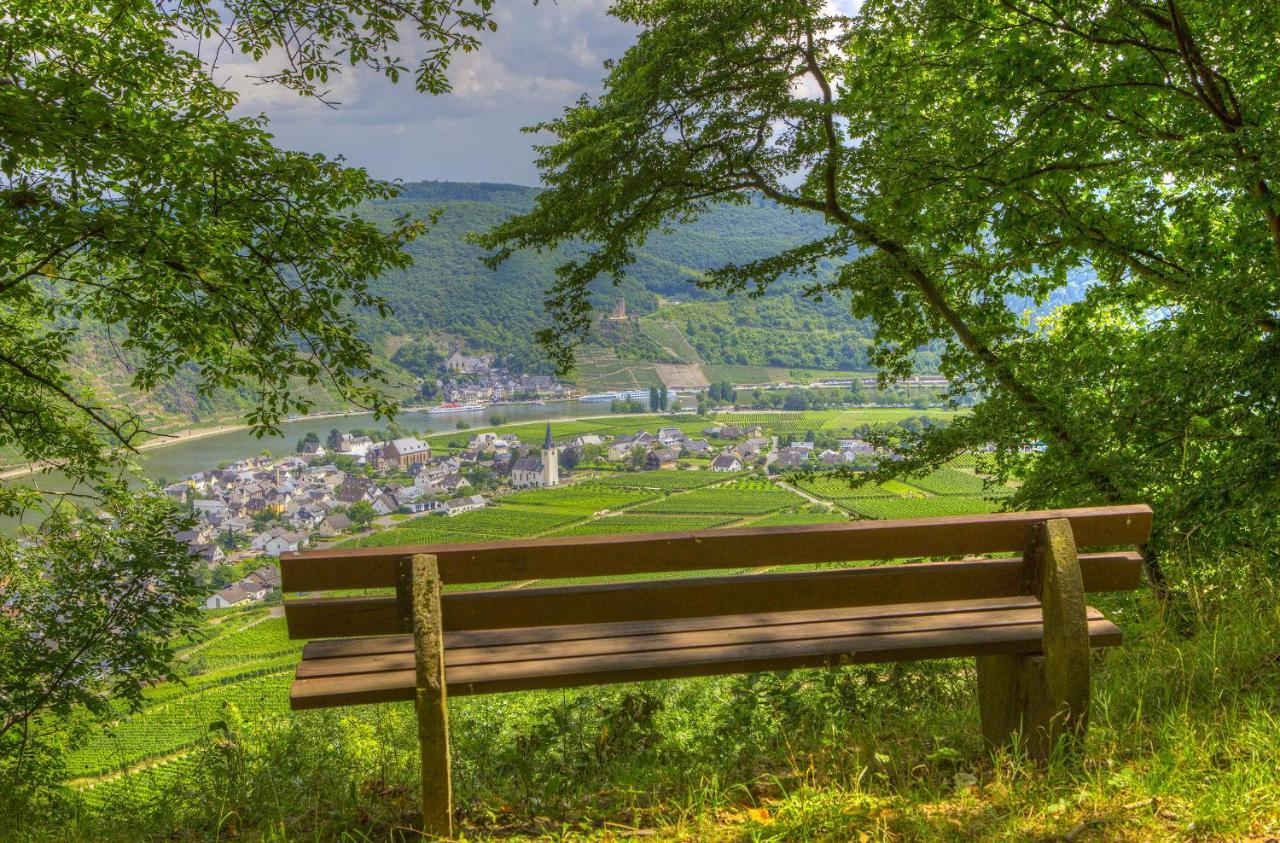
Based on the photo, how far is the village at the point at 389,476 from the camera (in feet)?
111

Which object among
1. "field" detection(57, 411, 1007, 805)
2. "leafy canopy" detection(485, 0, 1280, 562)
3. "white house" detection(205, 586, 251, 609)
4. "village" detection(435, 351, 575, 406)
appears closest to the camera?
"leafy canopy" detection(485, 0, 1280, 562)

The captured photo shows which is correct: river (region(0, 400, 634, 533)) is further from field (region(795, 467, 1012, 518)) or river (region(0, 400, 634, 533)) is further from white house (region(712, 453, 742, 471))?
field (region(795, 467, 1012, 518))

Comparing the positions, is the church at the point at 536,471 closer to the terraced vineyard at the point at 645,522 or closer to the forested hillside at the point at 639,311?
the terraced vineyard at the point at 645,522

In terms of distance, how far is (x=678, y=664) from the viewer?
7.57 ft

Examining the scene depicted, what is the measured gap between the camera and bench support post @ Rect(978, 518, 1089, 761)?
239 cm

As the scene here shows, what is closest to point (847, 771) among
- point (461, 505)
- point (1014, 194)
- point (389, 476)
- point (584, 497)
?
point (1014, 194)

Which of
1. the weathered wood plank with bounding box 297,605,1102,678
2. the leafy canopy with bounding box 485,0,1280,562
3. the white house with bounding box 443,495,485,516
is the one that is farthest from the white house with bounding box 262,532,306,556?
the weathered wood plank with bounding box 297,605,1102,678

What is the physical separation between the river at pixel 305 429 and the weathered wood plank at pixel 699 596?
48596 mm

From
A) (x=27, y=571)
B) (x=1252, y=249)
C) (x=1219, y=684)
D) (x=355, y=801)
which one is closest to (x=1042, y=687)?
(x=1219, y=684)

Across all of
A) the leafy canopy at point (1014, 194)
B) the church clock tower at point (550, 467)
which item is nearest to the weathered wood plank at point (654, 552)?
the leafy canopy at point (1014, 194)

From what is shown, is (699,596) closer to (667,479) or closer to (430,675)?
(430,675)

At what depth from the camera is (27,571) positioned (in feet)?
20.8

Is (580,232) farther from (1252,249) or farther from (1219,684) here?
(1219,684)

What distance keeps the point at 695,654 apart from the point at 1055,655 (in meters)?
1.03
